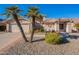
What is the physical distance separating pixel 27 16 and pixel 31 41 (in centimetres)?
160

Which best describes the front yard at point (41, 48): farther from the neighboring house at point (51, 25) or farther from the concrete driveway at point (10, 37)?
the neighboring house at point (51, 25)

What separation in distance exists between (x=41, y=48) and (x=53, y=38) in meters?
1.52

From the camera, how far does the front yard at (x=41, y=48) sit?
14.7 metres

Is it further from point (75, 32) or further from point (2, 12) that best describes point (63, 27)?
point (2, 12)

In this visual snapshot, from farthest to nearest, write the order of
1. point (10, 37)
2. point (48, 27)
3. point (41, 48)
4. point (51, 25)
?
point (10, 37) → point (51, 25) → point (48, 27) → point (41, 48)

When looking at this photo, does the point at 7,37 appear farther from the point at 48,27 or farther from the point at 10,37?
the point at 48,27

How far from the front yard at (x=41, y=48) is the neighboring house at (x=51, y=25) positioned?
571 mm

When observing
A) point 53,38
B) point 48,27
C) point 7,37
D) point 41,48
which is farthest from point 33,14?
point 41,48

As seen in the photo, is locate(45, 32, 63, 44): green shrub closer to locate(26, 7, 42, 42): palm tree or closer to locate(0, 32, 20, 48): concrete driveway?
locate(26, 7, 42, 42): palm tree

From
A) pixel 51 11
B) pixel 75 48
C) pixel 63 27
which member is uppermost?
pixel 51 11

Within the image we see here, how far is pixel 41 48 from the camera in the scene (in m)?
15.3

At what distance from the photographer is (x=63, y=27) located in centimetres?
1633

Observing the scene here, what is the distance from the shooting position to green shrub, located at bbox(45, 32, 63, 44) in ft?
53.1
